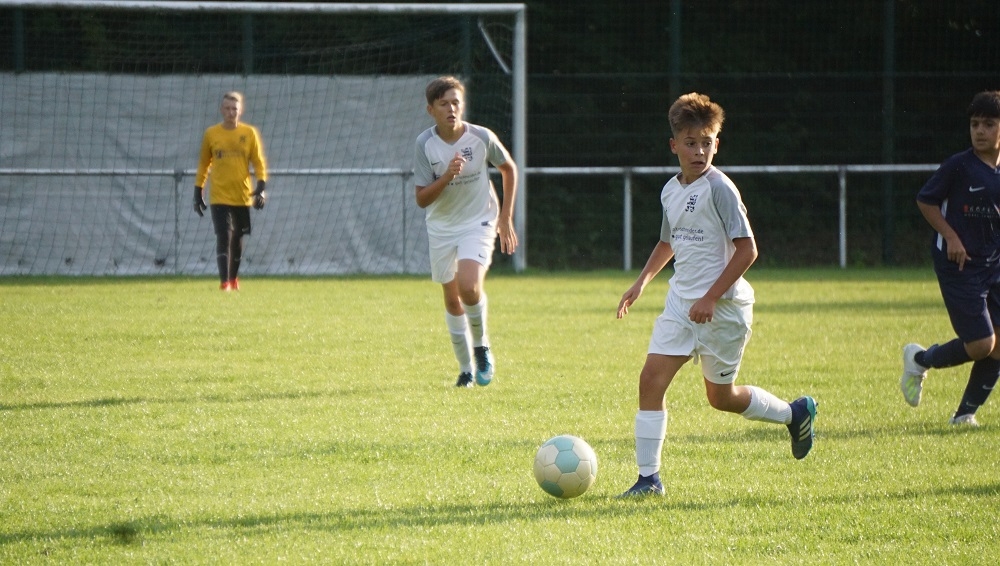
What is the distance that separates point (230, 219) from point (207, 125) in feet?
14.7

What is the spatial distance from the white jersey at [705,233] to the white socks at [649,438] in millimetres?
496

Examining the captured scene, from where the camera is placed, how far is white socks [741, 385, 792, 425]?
16.6 ft

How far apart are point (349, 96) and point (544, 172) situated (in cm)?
303

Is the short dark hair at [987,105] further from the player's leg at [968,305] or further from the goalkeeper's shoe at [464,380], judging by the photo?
the goalkeeper's shoe at [464,380]

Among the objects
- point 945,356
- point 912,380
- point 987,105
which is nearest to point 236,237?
point 912,380

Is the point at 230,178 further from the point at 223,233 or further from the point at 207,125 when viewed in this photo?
the point at 207,125

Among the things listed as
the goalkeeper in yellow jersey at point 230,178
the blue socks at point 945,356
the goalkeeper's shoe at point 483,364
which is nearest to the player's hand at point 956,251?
the blue socks at point 945,356

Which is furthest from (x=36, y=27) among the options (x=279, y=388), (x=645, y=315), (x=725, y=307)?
(x=725, y=307)

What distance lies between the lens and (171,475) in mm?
4984

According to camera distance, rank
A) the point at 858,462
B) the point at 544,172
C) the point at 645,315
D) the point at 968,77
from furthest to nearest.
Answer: the point at 968,77, the point at 544,172, the point at 645,315, the point at 858,462

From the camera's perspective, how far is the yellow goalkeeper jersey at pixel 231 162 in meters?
13.0

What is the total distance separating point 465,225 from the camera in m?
7.62

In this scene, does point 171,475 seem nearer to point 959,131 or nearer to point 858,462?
point 858,462

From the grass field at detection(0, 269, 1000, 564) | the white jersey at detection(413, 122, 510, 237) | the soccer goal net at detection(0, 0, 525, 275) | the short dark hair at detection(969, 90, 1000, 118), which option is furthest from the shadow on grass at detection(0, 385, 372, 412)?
the soccer goal net at detection(0, 0, 525, 275)
